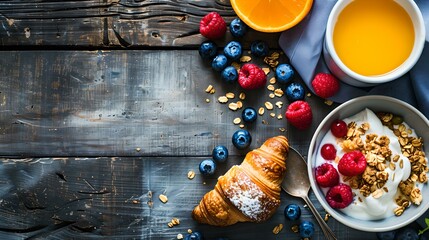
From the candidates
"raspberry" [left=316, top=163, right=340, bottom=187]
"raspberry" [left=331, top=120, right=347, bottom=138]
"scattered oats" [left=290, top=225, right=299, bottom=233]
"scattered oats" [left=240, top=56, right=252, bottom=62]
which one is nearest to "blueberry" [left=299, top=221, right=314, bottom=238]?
"scattered oats" [left=290, top=225, right=299, bottom=233]

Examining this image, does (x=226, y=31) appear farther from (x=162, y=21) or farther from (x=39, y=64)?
(x=39, y=64)

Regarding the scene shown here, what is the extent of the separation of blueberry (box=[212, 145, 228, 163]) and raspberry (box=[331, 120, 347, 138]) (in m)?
0.29

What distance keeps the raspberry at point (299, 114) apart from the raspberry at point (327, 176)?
14cm

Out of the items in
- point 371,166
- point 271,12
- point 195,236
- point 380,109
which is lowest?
point 195,236

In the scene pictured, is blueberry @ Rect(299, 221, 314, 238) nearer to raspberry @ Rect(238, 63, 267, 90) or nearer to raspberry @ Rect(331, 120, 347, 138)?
raspberry @ Rect(331, 120, 347, 138)

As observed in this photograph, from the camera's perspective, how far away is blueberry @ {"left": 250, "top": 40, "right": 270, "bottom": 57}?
167cm

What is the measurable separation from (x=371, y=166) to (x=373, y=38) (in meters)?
0.32

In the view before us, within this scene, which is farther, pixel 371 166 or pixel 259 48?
pixel 259 48

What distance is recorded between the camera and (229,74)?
5.41ft

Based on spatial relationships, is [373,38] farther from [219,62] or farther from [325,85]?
[219,62]

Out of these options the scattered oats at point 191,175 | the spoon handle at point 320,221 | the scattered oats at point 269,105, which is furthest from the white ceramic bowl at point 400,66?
the scattered oats at point 191,175

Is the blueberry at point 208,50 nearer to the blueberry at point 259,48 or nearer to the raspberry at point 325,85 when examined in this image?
the blueberry at point 259,48

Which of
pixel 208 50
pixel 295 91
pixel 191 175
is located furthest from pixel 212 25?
pixel 191 175

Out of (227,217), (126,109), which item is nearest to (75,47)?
(126,109)
